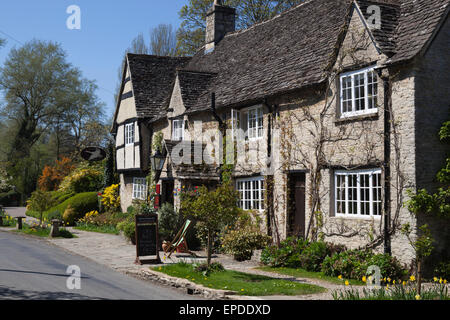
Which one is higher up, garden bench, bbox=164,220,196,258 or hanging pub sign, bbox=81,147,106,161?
hanging pub sign, bbox=81,147,106,161

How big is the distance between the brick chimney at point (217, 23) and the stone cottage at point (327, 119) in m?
3.44

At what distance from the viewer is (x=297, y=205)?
15617 mm

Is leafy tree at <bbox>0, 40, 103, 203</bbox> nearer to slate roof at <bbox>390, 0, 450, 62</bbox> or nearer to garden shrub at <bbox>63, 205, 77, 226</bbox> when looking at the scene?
garden shrub at <bbox>63, 205, 77, 226</bbox>

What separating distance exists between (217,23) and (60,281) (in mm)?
18685

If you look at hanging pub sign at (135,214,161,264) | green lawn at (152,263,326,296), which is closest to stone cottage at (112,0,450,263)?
green lawn at (152,263,326,296)

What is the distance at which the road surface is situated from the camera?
948 cm

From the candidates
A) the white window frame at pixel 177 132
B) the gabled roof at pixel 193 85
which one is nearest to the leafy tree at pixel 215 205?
the gabled roof at pixel 193 85

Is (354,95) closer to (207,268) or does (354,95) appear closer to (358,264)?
(358,264)

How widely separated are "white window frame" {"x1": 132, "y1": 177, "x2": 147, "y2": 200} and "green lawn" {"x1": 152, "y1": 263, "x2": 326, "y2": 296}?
12560mm

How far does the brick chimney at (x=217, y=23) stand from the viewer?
26453mm

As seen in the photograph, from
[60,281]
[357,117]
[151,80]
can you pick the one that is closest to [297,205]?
[357,117]

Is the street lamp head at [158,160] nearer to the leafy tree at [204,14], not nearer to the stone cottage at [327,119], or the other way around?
the stone cottage at [327,119]
